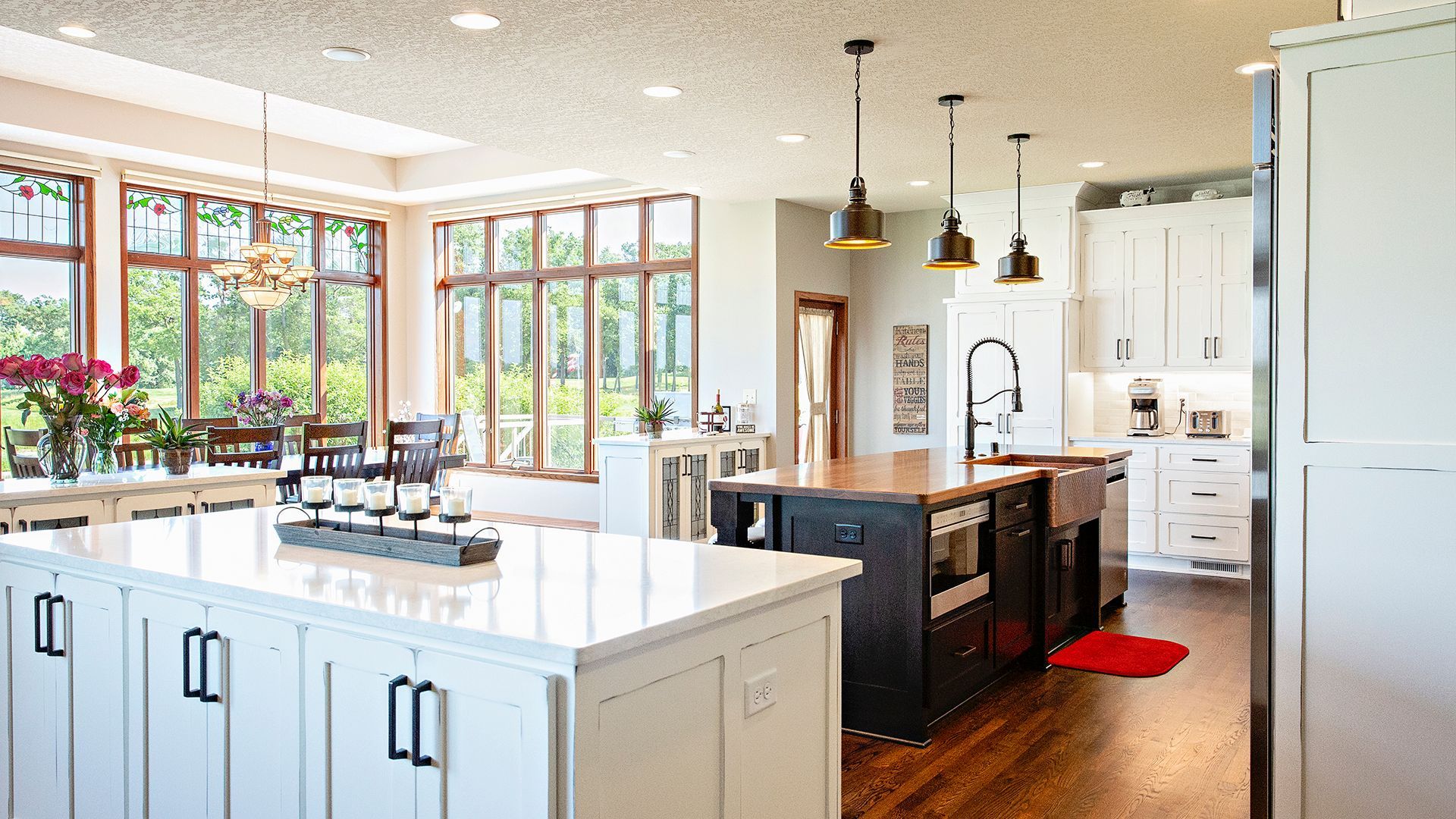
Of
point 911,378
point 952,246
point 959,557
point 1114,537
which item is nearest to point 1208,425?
point 1114,537

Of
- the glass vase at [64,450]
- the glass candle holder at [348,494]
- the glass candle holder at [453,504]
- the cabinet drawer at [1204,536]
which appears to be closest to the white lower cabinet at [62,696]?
the glass candle holder at [348,494]

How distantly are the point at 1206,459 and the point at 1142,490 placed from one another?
46 cm

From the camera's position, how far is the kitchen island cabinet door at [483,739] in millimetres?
1622

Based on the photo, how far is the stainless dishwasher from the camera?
534 centimetres

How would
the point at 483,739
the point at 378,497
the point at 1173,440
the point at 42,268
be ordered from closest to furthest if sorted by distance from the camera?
the point at 483,739
the point at 378,497
the point at 1173,440
the point at 42,268

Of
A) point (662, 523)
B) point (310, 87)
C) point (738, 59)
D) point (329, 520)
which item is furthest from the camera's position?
point (662, 523)

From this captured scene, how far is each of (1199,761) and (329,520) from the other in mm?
2872

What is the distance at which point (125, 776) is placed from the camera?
2365 mm

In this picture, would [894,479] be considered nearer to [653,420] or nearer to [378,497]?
[378,497]

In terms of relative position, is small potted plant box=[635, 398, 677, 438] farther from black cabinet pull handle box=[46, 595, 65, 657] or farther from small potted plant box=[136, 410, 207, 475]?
black cabinet pull handle box=[46, 595, 65, 657]

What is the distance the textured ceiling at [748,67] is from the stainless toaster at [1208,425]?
181 cm

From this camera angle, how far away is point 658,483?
6980mm

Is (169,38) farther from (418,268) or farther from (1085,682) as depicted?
(418,268)

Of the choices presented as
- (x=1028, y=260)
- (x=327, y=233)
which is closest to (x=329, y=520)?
(x=1028, y=260)
